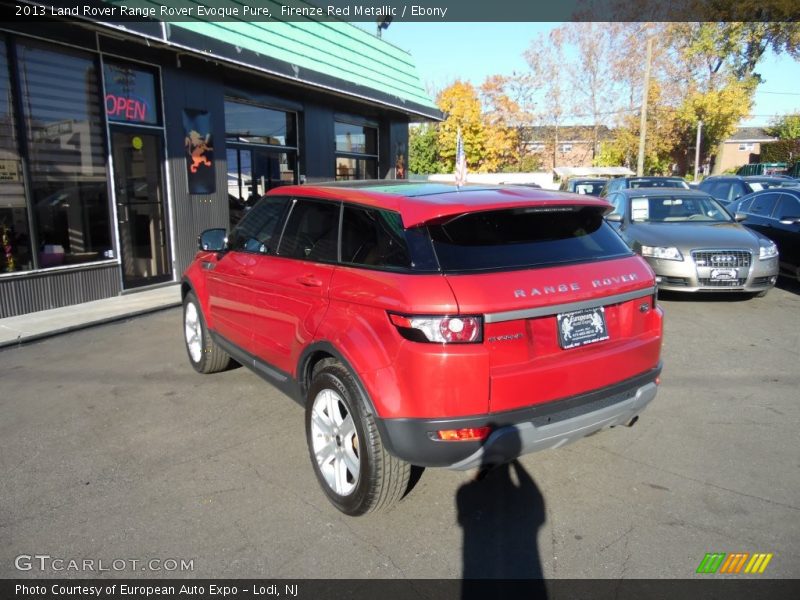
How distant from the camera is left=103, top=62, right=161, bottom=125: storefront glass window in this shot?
8.52 m

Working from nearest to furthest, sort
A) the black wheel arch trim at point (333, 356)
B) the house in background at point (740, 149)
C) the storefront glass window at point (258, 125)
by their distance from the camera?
the black wheel arch trim at point (333, 356) < the storefront glass window at point (258, 125) < the house in background at point (740, 149)

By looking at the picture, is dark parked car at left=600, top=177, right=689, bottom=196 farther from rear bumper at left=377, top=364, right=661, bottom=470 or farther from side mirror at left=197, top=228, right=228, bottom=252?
rear bumper at left=377, top=364, right=661, bottom=470

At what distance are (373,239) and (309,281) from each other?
526 millimetres

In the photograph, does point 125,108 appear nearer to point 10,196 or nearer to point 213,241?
point 10,196

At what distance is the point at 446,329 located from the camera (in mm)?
2631

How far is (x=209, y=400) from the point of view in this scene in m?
4.77

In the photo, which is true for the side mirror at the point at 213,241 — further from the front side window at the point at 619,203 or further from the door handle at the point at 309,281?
the front side window at the point at 619,203

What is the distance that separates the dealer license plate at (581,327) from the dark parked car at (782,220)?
772cm

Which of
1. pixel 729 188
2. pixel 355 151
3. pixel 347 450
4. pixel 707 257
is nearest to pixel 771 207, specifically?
pixel 707 257

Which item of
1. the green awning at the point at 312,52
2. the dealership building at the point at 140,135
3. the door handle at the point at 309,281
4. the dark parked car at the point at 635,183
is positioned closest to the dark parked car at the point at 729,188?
the dark parked car at the point at 635,183

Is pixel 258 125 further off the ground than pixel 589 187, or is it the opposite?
pixel 258 125

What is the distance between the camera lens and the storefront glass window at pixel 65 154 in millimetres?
7605

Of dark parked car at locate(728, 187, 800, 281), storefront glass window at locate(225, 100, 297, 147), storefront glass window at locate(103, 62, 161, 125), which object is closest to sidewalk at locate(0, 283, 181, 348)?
storefront glass window at locate(103, 62, 161, 125)

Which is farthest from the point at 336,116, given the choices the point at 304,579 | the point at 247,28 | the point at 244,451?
the point at 304,579
